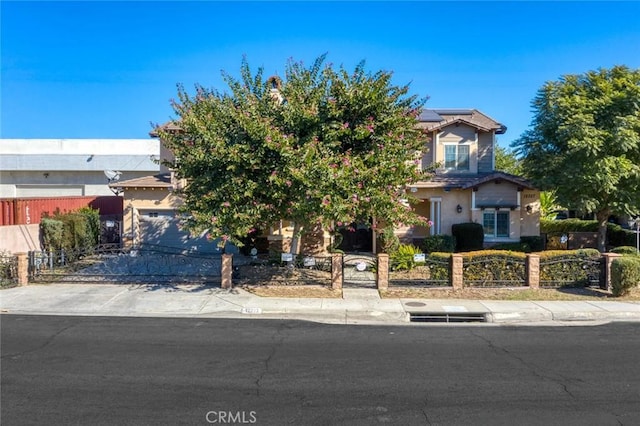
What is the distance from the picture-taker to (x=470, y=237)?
64.6ft

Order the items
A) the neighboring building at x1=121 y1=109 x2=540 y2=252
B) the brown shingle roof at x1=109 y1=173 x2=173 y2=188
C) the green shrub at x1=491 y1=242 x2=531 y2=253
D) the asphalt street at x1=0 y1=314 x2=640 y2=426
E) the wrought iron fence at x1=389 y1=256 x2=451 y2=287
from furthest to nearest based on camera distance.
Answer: the neighboring building at x1=121 y1=109 x2=540 y2=252 < the brown shingle roof at x1=109 y1=173 x2=173 y2=188 < the green shrub at x1=491 y1=242 x2=531 y2=253 < the wrought iron fence at x1=389 y1=256 x2=451 y2=287 < the asphalt street at x1=0 y1=314 x2=640 y2=426

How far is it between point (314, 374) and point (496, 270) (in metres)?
8.72

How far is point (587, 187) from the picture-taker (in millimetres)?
17109

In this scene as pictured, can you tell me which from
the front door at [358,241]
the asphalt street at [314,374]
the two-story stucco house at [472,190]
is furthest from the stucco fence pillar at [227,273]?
the two-story stucco house at [472,190]

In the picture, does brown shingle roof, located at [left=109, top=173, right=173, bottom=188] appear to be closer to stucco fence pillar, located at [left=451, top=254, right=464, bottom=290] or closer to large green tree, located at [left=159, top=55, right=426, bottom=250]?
large green tree, located at [left=159, top=55, right=426, bottom=250]

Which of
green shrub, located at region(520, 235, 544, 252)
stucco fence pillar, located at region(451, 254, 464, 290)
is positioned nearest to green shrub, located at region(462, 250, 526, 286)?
stucco fence pillar, located at region(451, 254, 464, 290)

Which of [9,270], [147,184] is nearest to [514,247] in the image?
[147,184]

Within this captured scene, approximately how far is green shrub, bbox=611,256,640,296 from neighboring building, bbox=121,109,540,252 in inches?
327

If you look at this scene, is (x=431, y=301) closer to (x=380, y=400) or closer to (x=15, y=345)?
(x=380, y=400)

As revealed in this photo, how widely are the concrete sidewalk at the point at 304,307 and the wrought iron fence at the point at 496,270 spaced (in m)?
1.62

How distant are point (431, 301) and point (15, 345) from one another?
8.99 meters

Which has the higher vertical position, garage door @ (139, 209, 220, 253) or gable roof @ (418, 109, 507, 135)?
gable roof @ (418, 109, 507, 135)

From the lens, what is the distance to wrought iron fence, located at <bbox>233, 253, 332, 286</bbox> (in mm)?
13523

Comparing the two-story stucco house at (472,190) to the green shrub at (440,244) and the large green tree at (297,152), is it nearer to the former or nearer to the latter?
the green shrub at (440,244)
